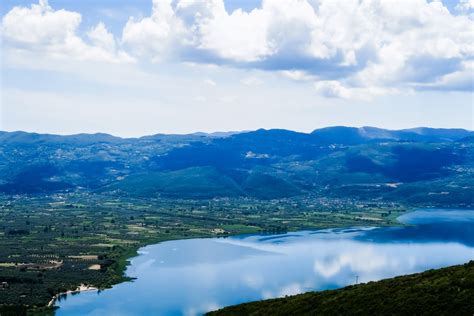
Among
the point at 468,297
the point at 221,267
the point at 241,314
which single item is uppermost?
the point at 468,297

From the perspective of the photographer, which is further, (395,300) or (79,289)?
(79,289)

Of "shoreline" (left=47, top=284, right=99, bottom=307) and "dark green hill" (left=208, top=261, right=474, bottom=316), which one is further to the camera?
"shoreline" (left=47, top=284, right=99, bottom=307)

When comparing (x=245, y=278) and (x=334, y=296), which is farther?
(x=245, y=278)

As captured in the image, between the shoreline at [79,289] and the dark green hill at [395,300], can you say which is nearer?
the dark green hill at [395,300]

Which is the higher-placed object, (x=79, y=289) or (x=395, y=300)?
(x=395, y=300)

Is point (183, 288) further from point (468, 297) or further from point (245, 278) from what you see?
point (468, 297)

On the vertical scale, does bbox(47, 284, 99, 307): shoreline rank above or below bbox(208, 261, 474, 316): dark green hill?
below

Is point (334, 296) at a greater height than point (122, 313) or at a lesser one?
greater

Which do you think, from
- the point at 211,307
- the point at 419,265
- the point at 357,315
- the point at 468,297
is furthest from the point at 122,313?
the point at 419,265
